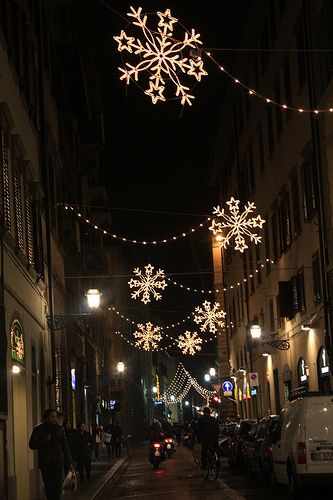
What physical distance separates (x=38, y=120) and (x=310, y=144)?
9.98m

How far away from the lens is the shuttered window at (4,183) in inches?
741

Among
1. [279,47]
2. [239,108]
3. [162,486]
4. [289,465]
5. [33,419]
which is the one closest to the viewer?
[289,465]

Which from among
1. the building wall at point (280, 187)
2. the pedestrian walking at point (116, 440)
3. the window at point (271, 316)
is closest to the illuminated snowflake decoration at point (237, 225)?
the building wall at point (280, 187)

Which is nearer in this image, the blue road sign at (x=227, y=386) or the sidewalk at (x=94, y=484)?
the sidewalk at (x=94, y=484)

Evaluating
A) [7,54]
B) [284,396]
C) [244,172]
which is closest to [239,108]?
[244,172]

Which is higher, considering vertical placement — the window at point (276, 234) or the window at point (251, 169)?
the window at point (251, 169)

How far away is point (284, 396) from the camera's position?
137 ft

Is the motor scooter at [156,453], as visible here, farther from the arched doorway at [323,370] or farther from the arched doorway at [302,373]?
the arched doorway at [323,370]

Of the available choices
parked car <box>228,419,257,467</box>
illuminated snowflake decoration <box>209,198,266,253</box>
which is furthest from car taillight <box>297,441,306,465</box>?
parked car <box>228,419,257,467</box>

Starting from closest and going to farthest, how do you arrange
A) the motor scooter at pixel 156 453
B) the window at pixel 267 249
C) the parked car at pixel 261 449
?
1. the parked car at pixel 261 449
2. the motor scooter at pixel 156 453
3. the window at pixel 267 249

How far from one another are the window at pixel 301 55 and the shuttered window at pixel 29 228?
13022 millimetres

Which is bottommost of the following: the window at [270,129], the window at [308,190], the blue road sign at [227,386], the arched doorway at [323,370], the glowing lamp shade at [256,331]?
the arched doorway at [323,370]

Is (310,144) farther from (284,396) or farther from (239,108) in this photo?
(239,108)

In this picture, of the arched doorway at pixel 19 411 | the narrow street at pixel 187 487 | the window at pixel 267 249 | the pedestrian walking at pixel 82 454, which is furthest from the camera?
the window at pixel 267 249
